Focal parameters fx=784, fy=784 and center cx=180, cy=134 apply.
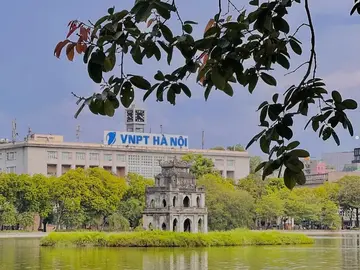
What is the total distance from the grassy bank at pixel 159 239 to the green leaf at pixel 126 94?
5187cm

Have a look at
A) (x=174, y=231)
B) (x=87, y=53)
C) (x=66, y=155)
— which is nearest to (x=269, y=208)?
(x=174, y=231)

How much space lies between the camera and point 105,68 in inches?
207

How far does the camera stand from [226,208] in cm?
7744

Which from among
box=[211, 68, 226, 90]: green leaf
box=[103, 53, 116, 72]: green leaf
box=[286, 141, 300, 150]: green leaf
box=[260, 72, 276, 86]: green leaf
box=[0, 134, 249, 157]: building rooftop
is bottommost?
box=[286, 141, 300, 150]: green leaf

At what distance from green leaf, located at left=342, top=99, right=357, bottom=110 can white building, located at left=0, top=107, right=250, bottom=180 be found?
106173mm

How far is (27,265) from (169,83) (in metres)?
33.6

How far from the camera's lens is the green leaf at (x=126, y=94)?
5.31m

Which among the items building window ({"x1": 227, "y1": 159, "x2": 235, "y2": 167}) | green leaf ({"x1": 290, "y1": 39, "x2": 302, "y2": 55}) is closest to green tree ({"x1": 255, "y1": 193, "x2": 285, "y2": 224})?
building window ({"x1": 227, "y1": 159, "x2": 235, "y2": 167})

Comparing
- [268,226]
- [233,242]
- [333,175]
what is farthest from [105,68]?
[333,175]

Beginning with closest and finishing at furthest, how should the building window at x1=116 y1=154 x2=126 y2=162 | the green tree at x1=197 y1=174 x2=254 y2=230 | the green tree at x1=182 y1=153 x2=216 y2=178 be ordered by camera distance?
the green tree at x1=197 y1=174 x2=254 y2=230, the green tree at x1=182 y1=153 x2=216 y2=178, the building window at x1=116 y1=154 x2=126 y2=162

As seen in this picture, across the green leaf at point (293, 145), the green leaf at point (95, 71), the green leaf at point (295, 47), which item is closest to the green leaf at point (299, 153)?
the green leaf at point (293, 145)

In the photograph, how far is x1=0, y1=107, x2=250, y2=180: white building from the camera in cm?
11162

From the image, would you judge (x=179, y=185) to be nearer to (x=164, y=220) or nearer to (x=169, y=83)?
(x=164, y=220)

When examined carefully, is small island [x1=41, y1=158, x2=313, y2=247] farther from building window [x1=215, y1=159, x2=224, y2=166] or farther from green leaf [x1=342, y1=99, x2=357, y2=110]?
building window [x1=215, y1=159, x2=224, y2=166]
